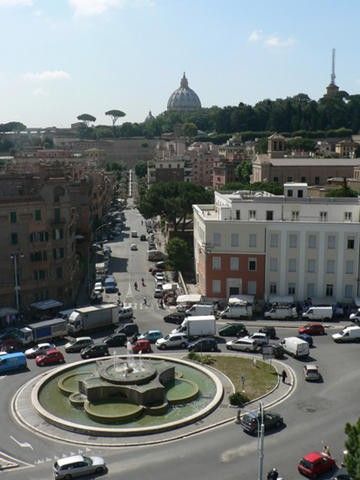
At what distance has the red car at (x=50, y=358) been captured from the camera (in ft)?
138

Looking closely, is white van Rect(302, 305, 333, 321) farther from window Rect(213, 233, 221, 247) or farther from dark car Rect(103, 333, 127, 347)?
dark car Rect(103, 333, 127, 347)

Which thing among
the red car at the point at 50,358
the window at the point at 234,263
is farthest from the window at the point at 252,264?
the red car at the point at 50,358

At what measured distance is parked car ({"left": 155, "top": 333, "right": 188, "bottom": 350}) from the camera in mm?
45938

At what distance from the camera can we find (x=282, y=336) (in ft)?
160

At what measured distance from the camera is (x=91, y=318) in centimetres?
5047

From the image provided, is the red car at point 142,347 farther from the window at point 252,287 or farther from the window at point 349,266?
the window at point 349,266

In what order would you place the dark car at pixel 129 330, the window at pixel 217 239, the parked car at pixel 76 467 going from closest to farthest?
the parked car at pixel 76 467 → the dark car at pixel 129 330 → the window at pixel 217 239

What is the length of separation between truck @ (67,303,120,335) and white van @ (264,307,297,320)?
13.6 m

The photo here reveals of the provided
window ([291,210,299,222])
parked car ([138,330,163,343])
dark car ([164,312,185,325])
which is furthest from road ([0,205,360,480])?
window ([291,210,299,222])

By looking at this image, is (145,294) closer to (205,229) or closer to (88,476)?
(205,229)

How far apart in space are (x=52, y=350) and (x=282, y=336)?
17971mm

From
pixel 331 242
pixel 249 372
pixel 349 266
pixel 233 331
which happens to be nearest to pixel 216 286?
pixel 233 331

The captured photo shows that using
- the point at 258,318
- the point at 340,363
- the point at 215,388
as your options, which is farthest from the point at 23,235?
the point at 340,363

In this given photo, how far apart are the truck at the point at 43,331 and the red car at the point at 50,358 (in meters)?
4.40
